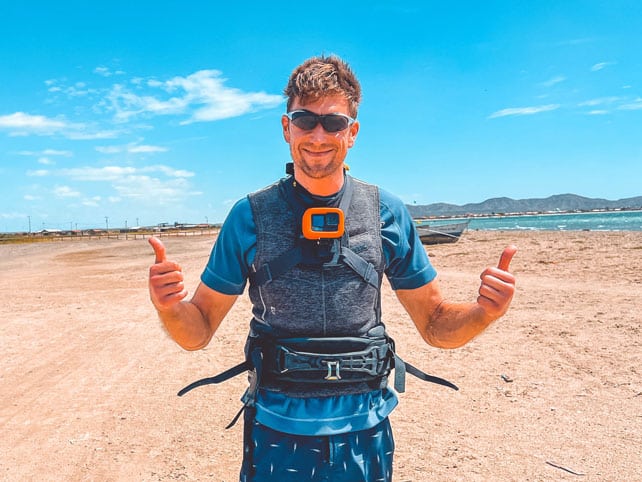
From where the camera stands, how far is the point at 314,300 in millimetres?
1994

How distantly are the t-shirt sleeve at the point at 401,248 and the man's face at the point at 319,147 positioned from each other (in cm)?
28

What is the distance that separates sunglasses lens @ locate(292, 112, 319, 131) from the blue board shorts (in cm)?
126

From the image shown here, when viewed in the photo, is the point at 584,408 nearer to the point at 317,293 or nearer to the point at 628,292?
the point at 317,293

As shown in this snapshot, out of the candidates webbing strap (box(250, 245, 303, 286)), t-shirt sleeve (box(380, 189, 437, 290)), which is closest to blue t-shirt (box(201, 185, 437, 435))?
t-shirt sleeve (box(380, 189, 437, 290))

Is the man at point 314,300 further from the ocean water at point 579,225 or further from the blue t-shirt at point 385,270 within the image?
the ocean water at point 579,225

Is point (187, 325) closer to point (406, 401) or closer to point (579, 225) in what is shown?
point (406, 401)

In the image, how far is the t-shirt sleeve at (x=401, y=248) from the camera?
85.9 inches

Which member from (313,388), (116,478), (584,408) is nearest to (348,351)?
(313,388)

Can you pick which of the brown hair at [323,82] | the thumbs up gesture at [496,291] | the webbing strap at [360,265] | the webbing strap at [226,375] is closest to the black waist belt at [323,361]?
the webbing strap at [226,375]

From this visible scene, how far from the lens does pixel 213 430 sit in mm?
4996

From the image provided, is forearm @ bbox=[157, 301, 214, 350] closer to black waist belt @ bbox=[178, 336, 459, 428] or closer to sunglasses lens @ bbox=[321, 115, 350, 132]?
black waist belt @ bbox=[178, 336, 459, 428]

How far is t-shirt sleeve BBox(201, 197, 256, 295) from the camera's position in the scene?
2.06m

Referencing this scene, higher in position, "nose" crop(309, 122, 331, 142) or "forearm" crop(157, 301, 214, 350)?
"nose" crop(309, 122, 331, 142)

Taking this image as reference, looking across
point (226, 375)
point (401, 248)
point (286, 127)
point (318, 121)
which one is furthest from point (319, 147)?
point (226, 375)
